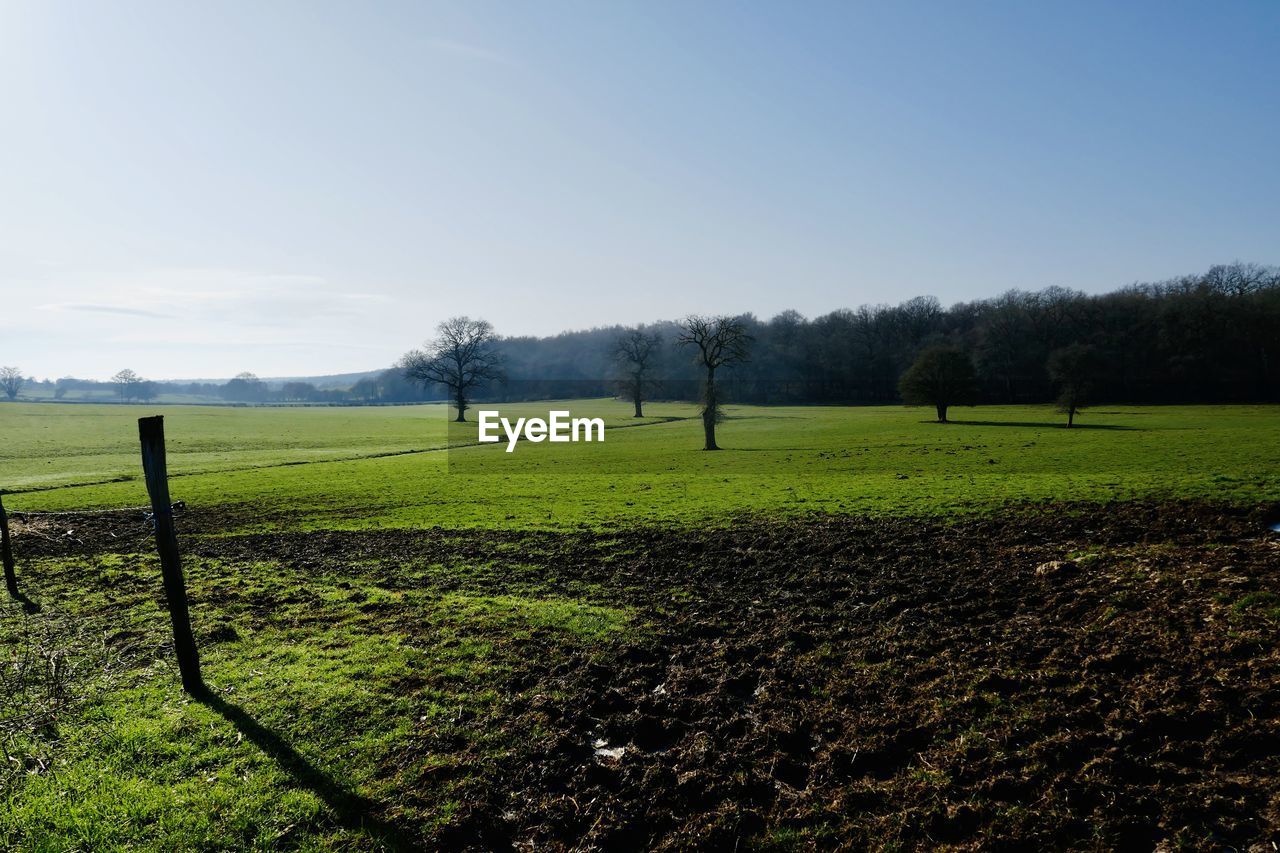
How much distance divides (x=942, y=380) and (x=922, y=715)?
78361mm

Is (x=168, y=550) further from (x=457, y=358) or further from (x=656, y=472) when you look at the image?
(x=457, y=358)

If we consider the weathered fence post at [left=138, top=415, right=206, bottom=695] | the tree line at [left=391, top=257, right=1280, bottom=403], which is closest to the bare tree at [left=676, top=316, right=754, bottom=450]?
the tree line at [left=391, top=257, right=1280, bottom=403]

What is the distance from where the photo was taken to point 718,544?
17625mm

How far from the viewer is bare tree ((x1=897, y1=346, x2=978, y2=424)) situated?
78.4 m

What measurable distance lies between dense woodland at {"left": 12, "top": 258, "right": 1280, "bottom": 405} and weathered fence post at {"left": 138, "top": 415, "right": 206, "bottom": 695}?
85.6 m

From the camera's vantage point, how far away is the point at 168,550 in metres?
8.86

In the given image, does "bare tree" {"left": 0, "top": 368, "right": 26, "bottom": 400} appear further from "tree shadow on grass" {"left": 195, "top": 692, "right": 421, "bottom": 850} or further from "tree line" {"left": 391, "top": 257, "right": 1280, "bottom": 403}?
"tree shadow on grass" {"left": 195, "top": 692, "right": 421, "bottom": 850}

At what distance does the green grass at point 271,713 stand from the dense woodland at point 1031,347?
82230 millimetres

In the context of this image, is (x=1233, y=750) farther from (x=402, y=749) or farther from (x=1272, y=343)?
(x=1272, y=343)

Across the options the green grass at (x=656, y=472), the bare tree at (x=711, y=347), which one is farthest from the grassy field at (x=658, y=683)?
the bare tree at (x=711, y=347)

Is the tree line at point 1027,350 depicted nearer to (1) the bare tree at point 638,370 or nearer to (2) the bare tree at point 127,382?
(1) the bare tree at point 638,370

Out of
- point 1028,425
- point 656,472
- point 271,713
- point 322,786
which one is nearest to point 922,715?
point 322,786

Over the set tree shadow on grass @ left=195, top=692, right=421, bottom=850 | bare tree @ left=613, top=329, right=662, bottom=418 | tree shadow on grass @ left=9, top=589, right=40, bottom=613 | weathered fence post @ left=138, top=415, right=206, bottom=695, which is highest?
bare tree @ left=613, top=329, right=662, bottom=418

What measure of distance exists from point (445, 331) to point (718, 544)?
278 ft
